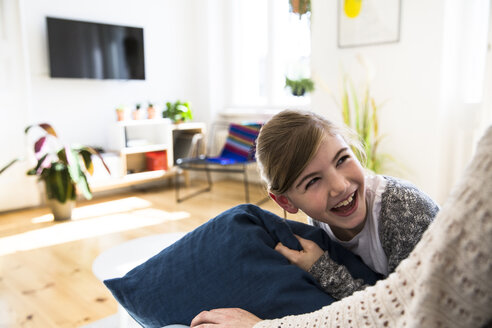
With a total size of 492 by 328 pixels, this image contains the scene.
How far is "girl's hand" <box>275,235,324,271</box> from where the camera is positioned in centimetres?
89

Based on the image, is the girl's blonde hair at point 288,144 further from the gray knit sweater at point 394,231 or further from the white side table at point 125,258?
the white side table at point 125,258

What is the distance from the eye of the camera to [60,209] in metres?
3.53

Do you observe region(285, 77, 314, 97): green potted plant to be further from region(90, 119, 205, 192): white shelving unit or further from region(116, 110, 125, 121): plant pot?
region(116, 110, 125, 121): plant pot

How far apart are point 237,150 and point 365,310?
3905 mm

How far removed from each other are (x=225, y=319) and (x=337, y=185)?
16.1 inches

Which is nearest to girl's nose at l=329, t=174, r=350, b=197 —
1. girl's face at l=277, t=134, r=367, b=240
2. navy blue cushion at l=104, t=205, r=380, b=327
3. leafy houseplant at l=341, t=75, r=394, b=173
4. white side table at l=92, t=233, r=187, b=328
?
girl's face at l=277, t=134, r=367, b=240

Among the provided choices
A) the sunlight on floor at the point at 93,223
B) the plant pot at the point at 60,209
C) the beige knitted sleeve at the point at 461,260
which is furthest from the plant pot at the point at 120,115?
the beige knitted sleeve at the point at 461,260

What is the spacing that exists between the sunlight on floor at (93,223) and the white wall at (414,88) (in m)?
1.91

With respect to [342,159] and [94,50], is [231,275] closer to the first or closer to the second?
[342,159]

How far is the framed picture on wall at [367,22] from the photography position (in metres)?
3.38

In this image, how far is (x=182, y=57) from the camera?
5.32 meters

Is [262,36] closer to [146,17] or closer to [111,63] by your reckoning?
[146,17]

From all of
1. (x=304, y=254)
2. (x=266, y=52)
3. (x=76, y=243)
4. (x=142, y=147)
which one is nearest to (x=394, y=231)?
(x=304, y=254)

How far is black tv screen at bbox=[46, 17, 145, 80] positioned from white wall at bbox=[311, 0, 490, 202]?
2239mm
